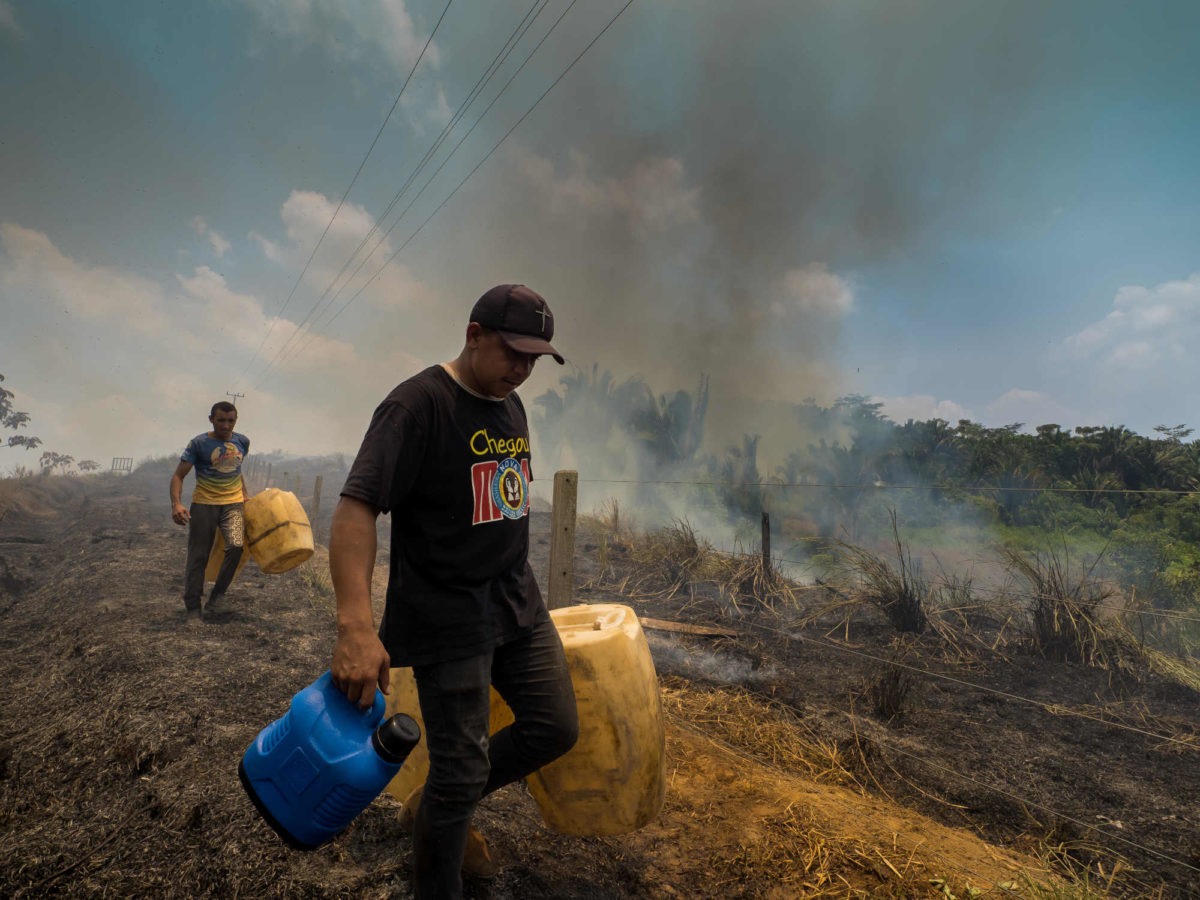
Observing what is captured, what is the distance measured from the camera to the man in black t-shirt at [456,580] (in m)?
1.34

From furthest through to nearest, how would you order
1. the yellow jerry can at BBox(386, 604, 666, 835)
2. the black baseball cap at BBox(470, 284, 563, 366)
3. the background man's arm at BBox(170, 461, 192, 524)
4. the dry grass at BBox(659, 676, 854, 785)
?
the background man's arm at BBox(170, 461, 192, 524)
the dry grass at BBox(659, 676, 854, 785)
the yellow jerry can at BBox(386, 604, 666, 835)
the black baseball cap at BBox(470, 284, 563, 366)

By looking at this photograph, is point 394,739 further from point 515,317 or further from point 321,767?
point 515,317

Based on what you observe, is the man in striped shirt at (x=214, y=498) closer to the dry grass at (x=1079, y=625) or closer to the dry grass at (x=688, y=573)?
the dry grass at (x=688, y=573)

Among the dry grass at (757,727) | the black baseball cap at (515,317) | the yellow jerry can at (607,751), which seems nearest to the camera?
the black baseball cap at (515,317)

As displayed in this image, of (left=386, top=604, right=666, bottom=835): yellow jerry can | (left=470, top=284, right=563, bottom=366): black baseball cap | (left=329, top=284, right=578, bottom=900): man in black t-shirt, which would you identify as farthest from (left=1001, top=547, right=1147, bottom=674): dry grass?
(left=470, top=284, right=563, bottom=366): black baseball cap

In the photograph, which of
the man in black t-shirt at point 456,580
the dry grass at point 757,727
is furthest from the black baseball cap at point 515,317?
the dry grass at point 757,727

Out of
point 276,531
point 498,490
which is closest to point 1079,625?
point 498,490

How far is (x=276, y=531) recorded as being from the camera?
4797mm

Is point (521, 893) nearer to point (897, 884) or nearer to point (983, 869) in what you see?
point (897, 884)

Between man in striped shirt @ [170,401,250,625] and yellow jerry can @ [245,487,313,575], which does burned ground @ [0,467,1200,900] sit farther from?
yellow jerry can @ [245,487,313,575]

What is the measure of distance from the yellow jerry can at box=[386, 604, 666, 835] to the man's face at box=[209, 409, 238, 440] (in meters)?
4.22

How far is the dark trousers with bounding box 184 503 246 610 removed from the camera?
4746 millimetres

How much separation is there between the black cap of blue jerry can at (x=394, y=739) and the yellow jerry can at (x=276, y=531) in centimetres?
397

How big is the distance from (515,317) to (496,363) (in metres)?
0.14
